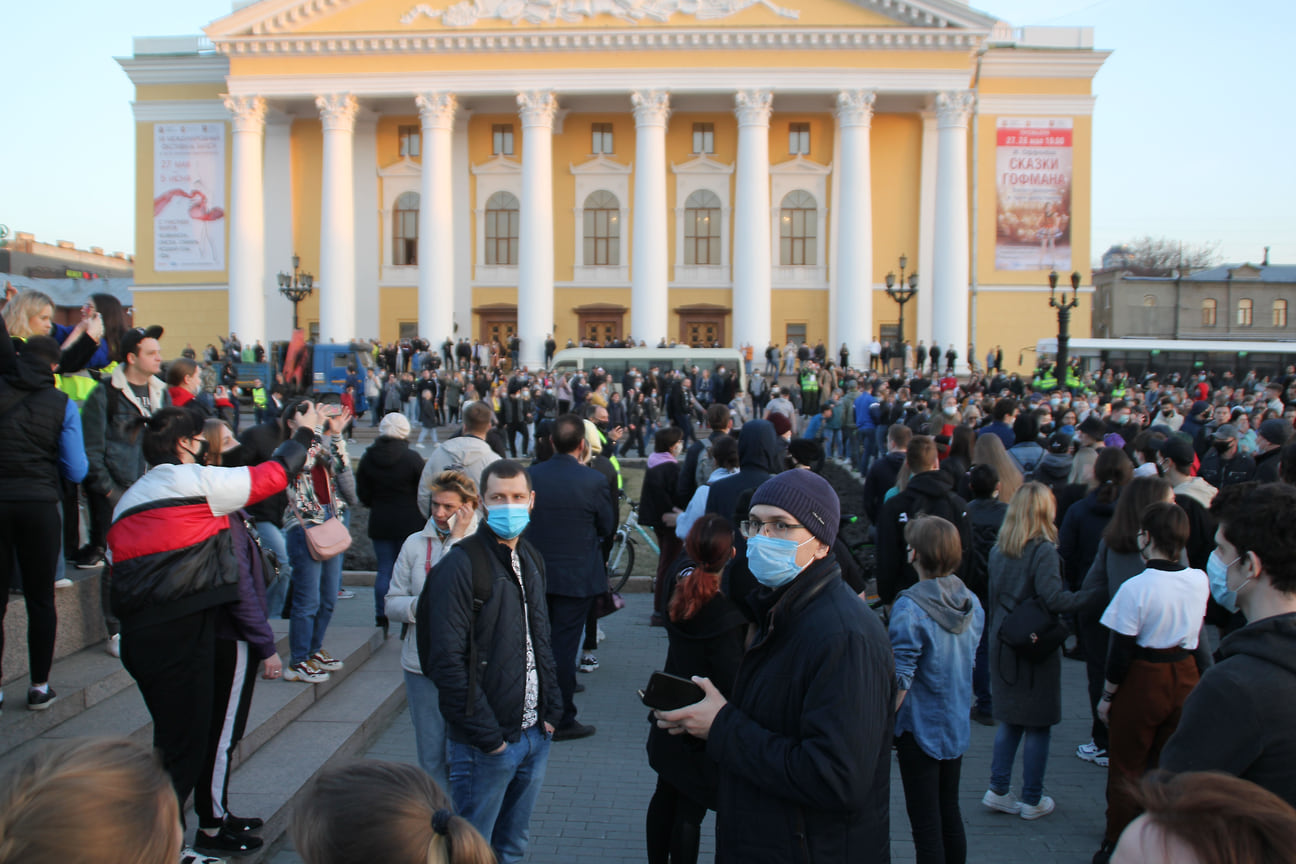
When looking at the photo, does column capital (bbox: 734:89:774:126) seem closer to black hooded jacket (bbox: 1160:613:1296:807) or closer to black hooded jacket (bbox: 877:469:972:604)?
black hooded jacket (bbox: 877:469:972:604)

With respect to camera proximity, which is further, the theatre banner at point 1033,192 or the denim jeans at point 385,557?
the theatre banner at point 1033,192

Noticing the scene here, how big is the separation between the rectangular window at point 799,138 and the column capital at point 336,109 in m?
18.7

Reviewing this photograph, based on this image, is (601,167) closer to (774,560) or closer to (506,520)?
(506,520)

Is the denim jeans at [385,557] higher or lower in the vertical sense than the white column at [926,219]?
lower

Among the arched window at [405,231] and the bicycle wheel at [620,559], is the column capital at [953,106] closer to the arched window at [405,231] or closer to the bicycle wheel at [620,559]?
the arched window at [405,231]

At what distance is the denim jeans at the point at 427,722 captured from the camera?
4449 mm

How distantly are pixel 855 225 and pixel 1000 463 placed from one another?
32.6 m

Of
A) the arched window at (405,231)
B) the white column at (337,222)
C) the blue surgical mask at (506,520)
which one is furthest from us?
the arched window at (405,231)

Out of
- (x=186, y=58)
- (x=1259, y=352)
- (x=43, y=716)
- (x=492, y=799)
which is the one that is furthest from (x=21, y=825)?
(x=186, y=58)

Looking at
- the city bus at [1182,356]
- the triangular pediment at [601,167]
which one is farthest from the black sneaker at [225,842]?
the triangular pediment at [601,167]

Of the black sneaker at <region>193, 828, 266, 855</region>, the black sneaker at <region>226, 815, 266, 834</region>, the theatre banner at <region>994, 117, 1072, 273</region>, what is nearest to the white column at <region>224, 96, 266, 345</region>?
the theatre banner at <region>994, 117, 1072, 273</region>

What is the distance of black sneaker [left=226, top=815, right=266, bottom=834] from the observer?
4.38 m

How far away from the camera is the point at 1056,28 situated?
41.6 metres

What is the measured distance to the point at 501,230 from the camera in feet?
141
